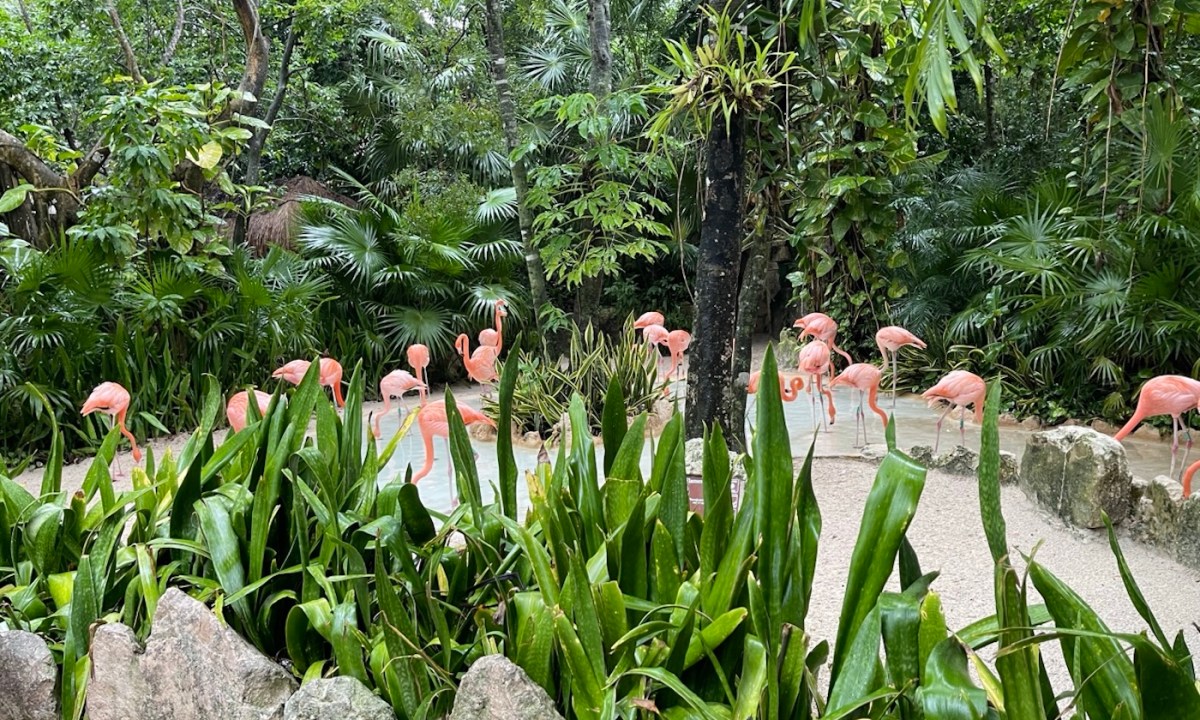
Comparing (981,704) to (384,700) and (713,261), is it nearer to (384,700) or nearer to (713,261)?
(384,700)

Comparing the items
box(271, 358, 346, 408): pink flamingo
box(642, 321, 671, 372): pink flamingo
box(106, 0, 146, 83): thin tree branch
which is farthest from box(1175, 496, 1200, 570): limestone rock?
box(106, 0, 146, 83): thin tree branch

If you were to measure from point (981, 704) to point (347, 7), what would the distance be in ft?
27.2

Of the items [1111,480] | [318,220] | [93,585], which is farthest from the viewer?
A: [318,220]

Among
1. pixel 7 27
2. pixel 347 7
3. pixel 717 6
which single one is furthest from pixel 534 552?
pixel 7 27

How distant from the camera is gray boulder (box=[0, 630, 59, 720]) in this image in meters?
1.91

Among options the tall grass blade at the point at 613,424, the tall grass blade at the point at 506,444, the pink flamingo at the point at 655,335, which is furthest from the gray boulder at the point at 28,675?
the pink flamingo at the point at 655,335

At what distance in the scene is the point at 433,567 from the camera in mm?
1798

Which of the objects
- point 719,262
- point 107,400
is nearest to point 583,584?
point 719,262

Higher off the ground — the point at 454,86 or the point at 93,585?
the point at 454,86

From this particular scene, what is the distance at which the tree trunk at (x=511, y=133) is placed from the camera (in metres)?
5.19

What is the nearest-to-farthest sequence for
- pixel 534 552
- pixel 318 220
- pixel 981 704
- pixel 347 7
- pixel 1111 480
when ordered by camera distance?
pixel 981 704 → pixel 534 552 → pixel 1111 480 → pixel 318 220 → pixel 347 7

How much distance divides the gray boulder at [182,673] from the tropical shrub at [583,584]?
0.07 metres

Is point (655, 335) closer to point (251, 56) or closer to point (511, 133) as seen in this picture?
point (511, 133)

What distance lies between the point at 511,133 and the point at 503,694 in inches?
181
